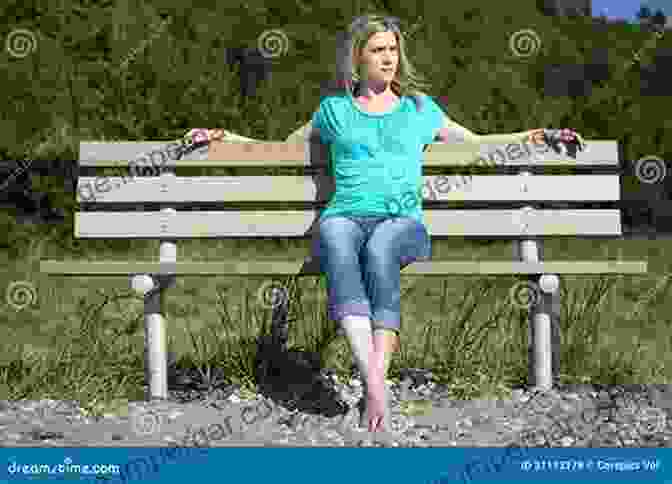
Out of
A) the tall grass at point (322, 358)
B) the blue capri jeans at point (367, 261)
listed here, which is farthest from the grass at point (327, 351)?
the blue capri jeans at point (367, 261)

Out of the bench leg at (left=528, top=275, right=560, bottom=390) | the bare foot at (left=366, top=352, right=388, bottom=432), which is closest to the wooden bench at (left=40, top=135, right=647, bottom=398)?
the bench leg at (left=528, top=275, right=560, bottom=390)

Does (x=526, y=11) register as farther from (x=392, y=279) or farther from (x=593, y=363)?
(x=392, y=279)

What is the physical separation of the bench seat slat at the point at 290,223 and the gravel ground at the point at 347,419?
0.54 m

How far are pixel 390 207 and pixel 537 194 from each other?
26.6 inches

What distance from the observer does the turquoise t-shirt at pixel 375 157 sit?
3.24m

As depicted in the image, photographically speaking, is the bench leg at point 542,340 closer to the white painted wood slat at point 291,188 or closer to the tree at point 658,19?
the white painted wood slat at point 291,188

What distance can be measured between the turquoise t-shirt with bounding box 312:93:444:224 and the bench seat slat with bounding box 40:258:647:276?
0.18 metres

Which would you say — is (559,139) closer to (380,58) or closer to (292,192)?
(380,58)

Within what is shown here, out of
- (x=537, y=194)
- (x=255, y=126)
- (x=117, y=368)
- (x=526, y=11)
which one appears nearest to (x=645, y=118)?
(x=526, y=11)

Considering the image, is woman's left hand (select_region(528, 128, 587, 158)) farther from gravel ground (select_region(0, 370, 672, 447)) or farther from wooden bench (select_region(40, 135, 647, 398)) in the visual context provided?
gravel ground (select_region(0, 370, 672, 447))

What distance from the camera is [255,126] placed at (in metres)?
6.13

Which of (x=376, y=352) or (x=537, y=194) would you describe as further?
(x=537, y=194)

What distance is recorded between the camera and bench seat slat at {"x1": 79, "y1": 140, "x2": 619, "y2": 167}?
3568 mm

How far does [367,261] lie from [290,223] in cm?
59
